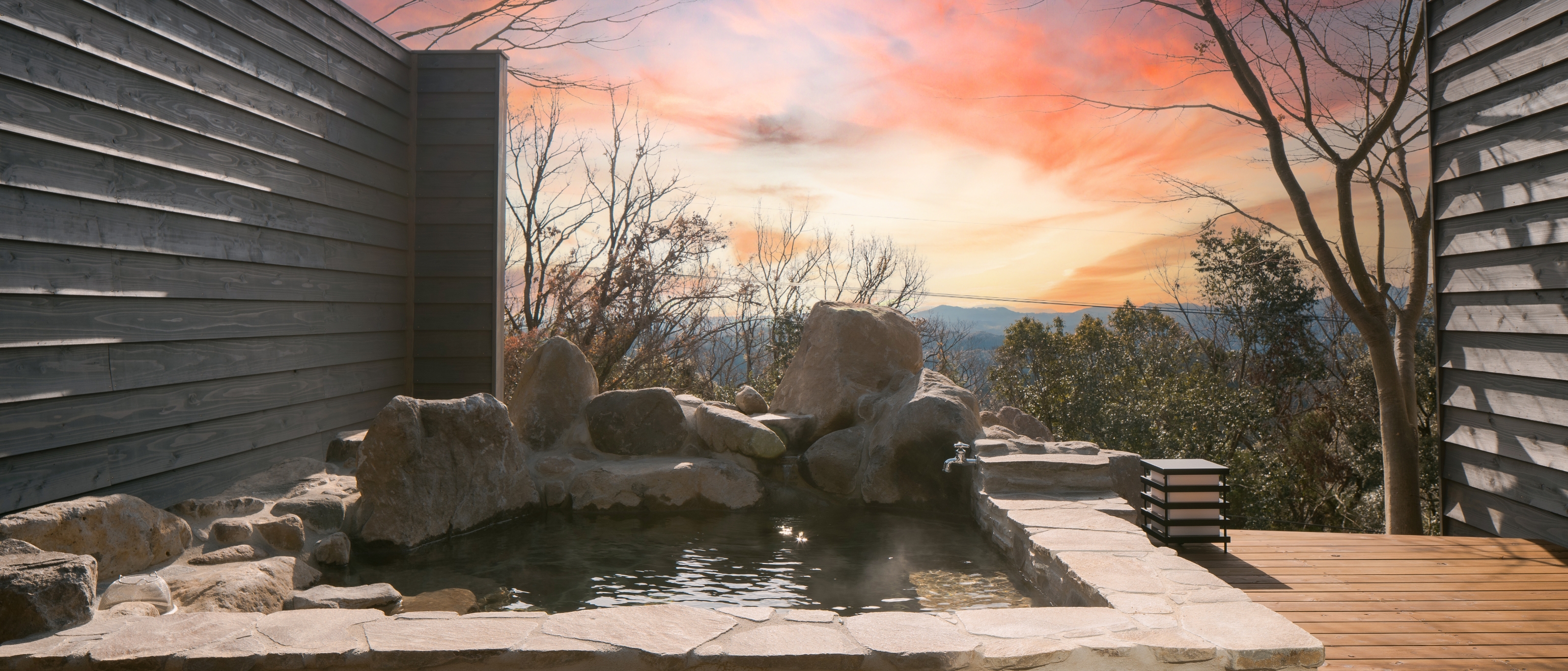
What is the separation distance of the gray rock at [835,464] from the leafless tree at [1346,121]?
446 cm

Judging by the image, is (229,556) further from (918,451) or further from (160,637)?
(918,451)

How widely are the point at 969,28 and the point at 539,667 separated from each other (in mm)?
7503

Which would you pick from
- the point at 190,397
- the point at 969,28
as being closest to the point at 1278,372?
the point at 969,28

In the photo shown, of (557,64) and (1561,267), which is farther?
(557,64)

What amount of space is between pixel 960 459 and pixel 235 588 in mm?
3940

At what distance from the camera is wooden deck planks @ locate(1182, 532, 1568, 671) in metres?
2.82

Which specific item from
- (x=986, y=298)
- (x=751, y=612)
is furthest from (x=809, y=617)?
(x=986, y=298)

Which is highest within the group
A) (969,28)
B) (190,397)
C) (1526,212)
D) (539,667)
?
(969,28)

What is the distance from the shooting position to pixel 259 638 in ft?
8.50

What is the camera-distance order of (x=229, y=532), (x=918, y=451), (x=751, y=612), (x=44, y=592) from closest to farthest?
(x=44, y=592), (x=751, y=612), (x=229, y=532), (x=918, y=451)

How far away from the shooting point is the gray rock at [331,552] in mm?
4145

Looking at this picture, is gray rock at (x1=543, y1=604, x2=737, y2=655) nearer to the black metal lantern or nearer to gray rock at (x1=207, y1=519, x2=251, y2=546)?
gray rock at (x1=207, y1=519, x2=251, y2=546)

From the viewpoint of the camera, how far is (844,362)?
6816 millimetres

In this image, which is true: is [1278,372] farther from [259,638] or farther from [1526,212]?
[259,638]
